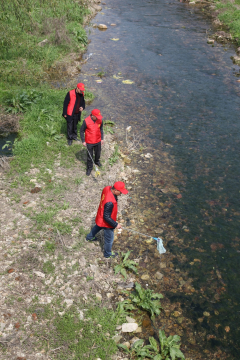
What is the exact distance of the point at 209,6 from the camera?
106 feet

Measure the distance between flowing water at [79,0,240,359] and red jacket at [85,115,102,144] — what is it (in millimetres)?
2218

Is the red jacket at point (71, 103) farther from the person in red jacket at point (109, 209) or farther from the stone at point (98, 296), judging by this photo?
the stone at point (98, 296)

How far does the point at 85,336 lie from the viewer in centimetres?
526

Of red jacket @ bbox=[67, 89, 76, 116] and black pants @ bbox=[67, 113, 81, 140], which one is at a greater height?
red jacket @ bbox=[67, 89, 76, 116]

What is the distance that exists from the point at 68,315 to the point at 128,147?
714 cm

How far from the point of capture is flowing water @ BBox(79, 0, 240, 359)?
21.3ft

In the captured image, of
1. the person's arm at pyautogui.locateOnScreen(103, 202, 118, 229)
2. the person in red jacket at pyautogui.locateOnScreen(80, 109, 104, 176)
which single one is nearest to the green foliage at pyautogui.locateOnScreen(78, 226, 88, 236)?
the person's arm at pyautogui.locateOnScreen(103, 202, 118, 229)

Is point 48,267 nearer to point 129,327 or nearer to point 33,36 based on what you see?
point 129,327

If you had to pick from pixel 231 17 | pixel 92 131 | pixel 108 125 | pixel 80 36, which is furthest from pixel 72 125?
pixel 231 17

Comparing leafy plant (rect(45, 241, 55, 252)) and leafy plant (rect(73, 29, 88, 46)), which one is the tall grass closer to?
leafy plant (rect(73, 29, 88, 46))

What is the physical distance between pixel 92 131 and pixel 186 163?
4.17m

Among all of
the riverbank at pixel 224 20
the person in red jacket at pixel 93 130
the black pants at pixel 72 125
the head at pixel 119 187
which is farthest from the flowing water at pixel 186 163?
the black pants at pixel 72 125

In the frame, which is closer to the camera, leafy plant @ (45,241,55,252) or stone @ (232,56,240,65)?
leafy plant @ (45,241,55,252)

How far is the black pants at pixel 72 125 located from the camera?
9.71 metres
